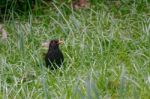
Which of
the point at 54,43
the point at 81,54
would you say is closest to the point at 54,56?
the point at 54,43

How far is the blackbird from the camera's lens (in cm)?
576

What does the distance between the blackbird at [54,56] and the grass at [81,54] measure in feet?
0.20

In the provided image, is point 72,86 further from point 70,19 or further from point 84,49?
point 70,19

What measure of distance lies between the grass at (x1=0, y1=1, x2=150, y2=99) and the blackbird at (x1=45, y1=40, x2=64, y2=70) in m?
0.06

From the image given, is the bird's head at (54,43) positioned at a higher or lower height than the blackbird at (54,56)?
higher

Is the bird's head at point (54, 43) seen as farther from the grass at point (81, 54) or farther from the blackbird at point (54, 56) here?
the grass at point (81, 54)

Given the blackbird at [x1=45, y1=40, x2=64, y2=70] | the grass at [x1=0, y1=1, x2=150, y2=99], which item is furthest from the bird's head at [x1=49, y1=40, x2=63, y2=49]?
the grass at [x1=0, y1=1, x2=150, y2=99]

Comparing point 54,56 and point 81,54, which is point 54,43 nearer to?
point 54,56

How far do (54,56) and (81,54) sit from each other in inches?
10.8

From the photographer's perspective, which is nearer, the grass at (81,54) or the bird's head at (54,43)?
the grass at (81,54)

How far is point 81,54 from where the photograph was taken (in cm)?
585

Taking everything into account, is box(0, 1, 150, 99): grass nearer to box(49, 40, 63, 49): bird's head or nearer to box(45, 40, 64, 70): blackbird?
box(45, 40, 64, 70): blackbird

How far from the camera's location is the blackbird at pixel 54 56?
227 inches

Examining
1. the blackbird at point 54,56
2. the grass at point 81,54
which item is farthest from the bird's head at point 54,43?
the grass at point 81,54
